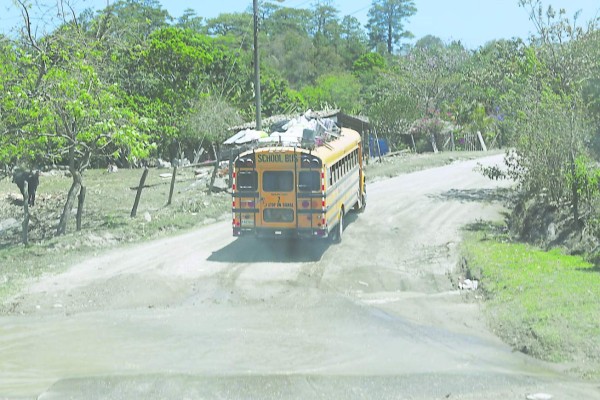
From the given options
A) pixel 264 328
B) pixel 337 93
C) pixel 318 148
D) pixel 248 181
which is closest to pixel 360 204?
pixel 318 148

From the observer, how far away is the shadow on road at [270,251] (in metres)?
18.8

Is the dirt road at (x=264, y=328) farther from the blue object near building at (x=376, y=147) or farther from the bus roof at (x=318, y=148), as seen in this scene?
the blue object near building at (x=376, y=147)

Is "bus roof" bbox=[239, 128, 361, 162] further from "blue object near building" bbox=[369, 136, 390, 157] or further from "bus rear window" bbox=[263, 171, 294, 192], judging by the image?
"blue object near building" bbox=[369, 136, 390, 157]

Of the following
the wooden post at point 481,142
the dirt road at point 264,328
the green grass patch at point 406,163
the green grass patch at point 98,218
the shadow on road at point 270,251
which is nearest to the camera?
the dirt road at point 264,328

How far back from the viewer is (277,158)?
1819 centimetres

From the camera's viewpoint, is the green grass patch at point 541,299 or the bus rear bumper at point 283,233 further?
the bus rear bumper at point 283,233

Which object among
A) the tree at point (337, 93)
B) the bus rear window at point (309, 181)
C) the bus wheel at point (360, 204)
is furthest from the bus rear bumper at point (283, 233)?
the tree at point (337, 93)

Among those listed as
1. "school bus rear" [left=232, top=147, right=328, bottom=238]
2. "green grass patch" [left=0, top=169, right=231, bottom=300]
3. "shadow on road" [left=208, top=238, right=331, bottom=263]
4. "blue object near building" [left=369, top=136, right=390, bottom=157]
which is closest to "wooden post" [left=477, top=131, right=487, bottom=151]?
"blue object near building" [left=369, top=136, right=390, bottom=157]

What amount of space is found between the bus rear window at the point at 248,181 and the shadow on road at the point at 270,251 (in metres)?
1.70

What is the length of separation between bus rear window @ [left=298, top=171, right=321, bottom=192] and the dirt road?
1.74m

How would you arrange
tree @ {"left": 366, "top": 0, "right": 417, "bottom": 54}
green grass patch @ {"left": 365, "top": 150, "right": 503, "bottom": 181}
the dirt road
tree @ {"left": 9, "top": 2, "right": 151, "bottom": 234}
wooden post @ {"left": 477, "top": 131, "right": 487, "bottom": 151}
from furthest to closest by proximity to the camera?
tree @ {"left": 366, "top": 0, "right": 417, "bottom": 54}
wooden post @ {"left": 477, "top": 131, "right": 487, "bottom": 151}
green grass patch @ {"left": 365, "top": 150, "right": 503, "bottom": 181}
tree @ {"left": 9, "top": 2, "right": 151, "bottom": 234}
the dirt road

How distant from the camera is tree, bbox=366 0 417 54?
402 ft

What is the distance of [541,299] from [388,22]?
11454cm

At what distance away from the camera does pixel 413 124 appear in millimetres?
50750
